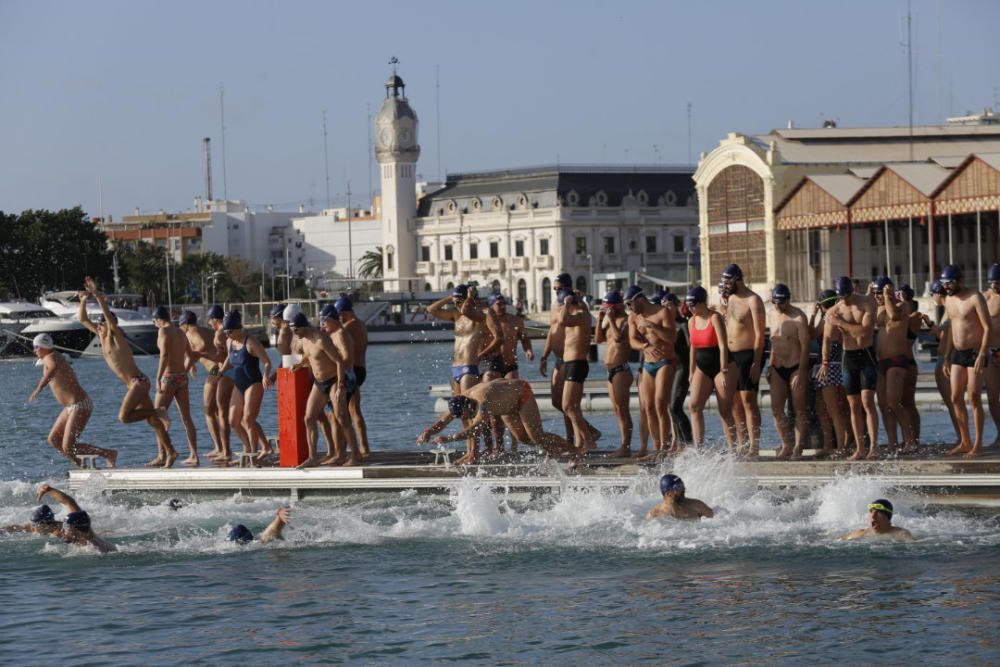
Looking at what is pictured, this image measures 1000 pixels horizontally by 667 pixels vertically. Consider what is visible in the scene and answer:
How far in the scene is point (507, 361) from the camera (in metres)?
18.1

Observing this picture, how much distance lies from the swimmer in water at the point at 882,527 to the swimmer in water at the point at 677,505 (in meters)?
1.54

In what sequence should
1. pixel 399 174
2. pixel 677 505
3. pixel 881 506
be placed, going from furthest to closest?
pixel 399 174 < pixel 677 505 < pixel 881 506

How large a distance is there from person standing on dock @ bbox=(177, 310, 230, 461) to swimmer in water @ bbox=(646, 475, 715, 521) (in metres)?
6.37

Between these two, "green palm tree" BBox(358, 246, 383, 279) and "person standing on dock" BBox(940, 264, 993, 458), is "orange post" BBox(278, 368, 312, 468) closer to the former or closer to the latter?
"person standing on dock" BBox(940, 264, 993, 458)

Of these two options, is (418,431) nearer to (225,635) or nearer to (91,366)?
(225,635)

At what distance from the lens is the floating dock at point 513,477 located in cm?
1538

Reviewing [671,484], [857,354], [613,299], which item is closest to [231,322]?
[613,299]

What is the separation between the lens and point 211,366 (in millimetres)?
19391

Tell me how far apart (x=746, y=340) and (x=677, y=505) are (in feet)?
7.50

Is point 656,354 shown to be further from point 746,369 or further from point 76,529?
point 76,529

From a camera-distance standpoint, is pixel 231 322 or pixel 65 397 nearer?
pixel 65 397

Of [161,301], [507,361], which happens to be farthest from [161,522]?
[161,301]

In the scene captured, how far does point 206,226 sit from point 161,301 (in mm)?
43185

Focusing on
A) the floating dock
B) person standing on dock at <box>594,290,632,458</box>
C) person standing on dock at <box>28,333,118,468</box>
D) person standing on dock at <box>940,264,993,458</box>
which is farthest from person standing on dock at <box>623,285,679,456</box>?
person standing on dock at <box>28,333,118,468</box>
